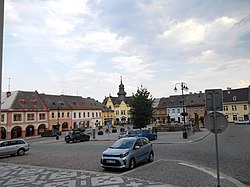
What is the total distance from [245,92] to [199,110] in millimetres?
14848

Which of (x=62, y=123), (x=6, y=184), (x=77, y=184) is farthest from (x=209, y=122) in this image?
(x=62, y=123)

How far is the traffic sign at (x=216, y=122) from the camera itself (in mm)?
7777

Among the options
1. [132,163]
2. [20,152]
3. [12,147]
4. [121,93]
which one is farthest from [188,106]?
[132,163]

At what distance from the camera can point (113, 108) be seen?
325 ft

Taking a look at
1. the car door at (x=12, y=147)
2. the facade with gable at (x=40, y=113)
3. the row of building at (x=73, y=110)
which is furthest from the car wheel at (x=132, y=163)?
the facade with gable at (x=40, y=113)

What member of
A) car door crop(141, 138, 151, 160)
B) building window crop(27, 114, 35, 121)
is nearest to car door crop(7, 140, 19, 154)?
car door crop(141, 138, 151, 160)

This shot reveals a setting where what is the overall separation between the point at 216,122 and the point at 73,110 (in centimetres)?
6165

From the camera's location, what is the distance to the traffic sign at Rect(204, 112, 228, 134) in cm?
778

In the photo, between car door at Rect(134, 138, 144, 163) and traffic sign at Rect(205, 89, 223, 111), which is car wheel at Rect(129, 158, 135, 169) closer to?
car door at Rect(134, 138, 144, 163)

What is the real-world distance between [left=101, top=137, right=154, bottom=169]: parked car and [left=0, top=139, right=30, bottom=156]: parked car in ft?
39.9

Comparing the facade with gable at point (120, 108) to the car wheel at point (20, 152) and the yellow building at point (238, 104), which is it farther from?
the car wheel at point (20, 152)

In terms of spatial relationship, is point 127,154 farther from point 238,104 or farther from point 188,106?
point 188,106

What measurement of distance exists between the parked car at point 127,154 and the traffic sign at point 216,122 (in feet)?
17.2

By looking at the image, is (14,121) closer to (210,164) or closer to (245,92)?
(210,164)
